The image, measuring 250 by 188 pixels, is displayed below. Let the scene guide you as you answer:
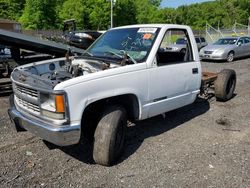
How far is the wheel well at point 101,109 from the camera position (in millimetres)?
4383

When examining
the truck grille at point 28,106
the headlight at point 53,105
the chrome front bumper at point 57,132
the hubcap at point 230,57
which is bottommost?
the hubcap at point 230,57

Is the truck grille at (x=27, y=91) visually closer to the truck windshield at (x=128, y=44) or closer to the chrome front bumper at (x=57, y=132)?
the chrome front bumper at (x=57, y=132)

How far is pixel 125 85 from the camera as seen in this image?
4398 mm

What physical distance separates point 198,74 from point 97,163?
Answer: 2678 millimetres

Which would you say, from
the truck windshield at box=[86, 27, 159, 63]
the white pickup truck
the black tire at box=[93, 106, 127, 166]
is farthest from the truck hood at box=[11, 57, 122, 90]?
the black tire at box=[93, 106, 127, 166]

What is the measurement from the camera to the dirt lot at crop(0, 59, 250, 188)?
3.97 meters

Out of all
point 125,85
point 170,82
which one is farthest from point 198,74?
point 125,85

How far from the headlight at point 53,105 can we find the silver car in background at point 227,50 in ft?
49.2

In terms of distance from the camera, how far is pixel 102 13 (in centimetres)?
6438

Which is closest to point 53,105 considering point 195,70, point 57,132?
point 57,132

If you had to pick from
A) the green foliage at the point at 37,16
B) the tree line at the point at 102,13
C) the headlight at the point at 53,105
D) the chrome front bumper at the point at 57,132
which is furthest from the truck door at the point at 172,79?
the green foliage at the point at 37,16

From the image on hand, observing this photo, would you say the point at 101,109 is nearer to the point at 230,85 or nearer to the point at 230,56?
the point at 230,85

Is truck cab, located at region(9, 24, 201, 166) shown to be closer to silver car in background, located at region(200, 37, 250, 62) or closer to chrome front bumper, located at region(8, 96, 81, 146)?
chrome front bumper, located at region(8, 96, 81, 146)

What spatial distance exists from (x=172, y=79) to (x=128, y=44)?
92 centimetres
